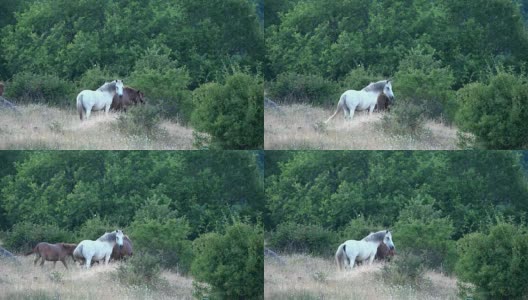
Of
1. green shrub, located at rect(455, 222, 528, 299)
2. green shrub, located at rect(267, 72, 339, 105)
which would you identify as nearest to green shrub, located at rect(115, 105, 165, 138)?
green shrub, located at rect(267, 72, 339, 105)

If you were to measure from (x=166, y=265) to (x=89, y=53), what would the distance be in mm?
3296

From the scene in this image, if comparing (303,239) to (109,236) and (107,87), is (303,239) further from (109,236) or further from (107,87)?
(107,87)

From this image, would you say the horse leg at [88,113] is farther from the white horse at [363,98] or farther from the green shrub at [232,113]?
the white horse at [363,98]

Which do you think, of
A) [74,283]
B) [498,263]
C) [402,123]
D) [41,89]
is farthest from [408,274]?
[41,89]

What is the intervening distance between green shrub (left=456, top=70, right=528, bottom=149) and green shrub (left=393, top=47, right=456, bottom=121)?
223 millimetres

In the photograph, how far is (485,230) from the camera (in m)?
13.2

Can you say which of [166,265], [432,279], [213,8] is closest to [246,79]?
[213,8]

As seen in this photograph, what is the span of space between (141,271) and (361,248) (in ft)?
10.3

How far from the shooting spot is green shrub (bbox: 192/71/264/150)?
524 inches

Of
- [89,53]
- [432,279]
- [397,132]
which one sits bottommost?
[432,279]

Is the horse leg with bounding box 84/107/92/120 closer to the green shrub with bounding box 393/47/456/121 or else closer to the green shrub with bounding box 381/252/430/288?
the green shrub with bounding box 393/47/456/121

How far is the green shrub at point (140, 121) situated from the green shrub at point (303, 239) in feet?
7.35

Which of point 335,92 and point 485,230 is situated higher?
point 335,92

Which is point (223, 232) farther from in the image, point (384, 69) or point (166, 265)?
point (384, 69)
